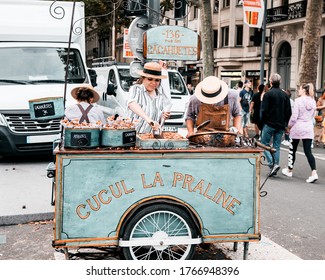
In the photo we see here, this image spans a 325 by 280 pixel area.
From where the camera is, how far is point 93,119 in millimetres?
6156

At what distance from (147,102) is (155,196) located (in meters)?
1.48

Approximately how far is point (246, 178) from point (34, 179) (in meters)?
5.16

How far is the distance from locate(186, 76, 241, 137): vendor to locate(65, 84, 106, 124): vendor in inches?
43.7

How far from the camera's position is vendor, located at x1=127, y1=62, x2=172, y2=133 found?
5.40 metres

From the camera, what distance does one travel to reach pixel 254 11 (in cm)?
1945

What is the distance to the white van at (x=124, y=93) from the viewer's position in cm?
1455

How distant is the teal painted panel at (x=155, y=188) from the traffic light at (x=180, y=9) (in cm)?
590

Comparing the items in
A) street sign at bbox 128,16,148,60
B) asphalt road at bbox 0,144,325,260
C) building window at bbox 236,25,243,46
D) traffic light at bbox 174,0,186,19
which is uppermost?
building window at bbox 236,25,243,46

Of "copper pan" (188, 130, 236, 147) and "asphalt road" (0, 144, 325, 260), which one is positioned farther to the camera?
"asphalt road" (0, 144, 325, 260)

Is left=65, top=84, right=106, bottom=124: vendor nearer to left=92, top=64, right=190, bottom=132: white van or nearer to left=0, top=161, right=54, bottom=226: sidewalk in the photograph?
left=0, top=161, right=54, bottom=226: sidewalk

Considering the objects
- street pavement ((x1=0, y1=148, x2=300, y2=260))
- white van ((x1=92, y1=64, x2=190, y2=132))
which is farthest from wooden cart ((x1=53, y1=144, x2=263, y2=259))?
white van ((x1=92, y1=64, x2=190, y2=132))

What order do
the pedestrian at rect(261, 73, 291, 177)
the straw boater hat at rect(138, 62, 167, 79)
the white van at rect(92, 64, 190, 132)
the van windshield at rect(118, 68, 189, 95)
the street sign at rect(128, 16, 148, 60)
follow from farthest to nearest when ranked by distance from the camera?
the van windshield at rect(118, 68, 189, 95), the white van at rect(92, 64, 190, 132), the pedestrian at rect(261, 73, 291, 177), the street sign at rect(128, 16, 148, 60), the straw boater hat at rect(138, 62, 167, 79)

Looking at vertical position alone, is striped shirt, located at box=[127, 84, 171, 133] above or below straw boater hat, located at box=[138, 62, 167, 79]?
below
